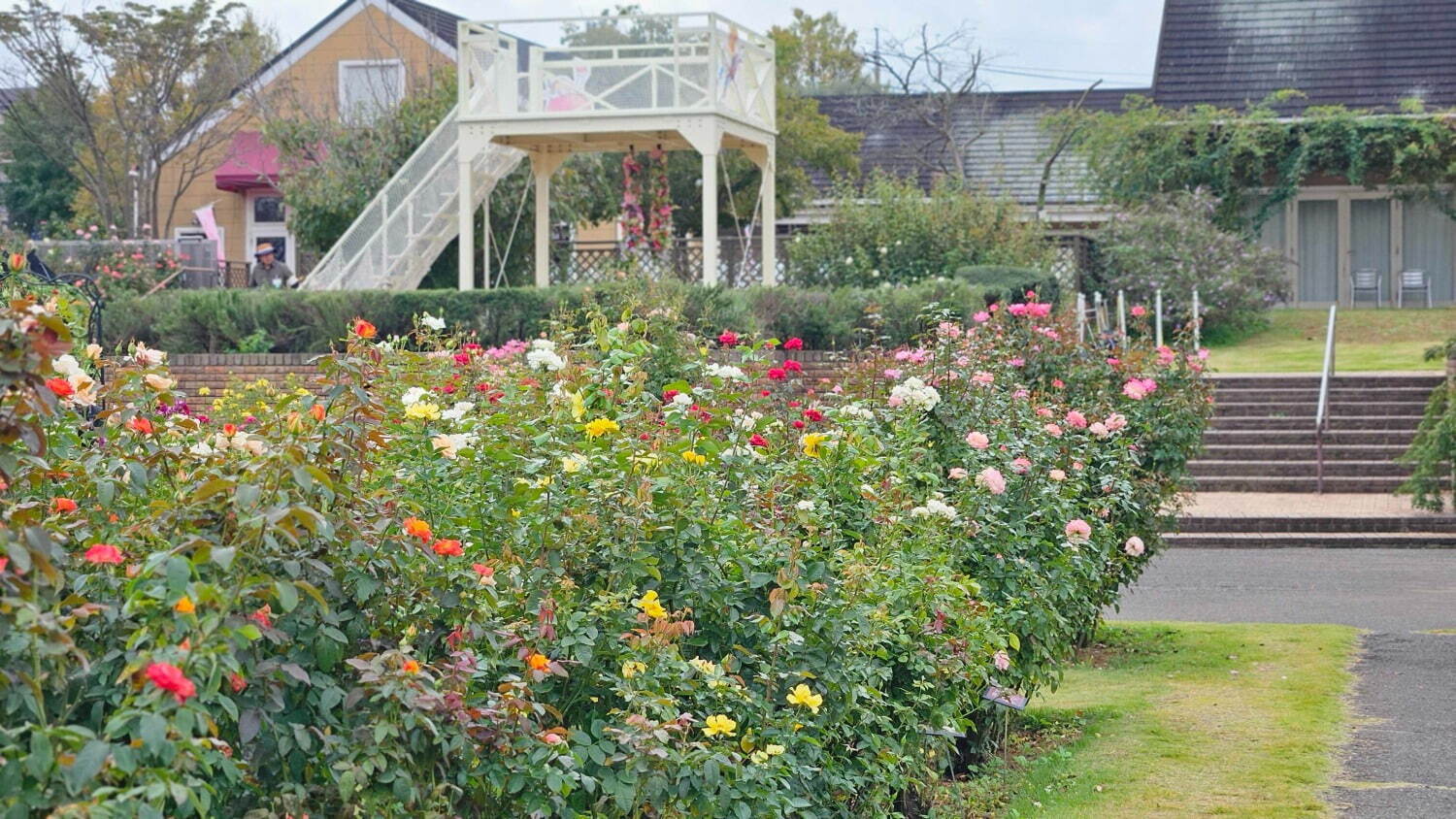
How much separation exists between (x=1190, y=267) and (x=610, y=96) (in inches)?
478

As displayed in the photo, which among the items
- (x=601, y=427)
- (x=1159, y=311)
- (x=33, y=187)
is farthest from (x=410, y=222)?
(x=33, y=187)

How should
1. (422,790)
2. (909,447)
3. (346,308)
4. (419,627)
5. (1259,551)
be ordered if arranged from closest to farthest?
(422,790), (419,627), (909,447), (1259,551), (346,308)

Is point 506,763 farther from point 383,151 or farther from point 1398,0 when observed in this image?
point 1398,0

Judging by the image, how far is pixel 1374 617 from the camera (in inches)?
411

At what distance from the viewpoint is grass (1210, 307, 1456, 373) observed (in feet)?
75.8

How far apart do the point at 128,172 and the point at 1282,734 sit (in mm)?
29542

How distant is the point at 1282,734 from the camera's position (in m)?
6.96

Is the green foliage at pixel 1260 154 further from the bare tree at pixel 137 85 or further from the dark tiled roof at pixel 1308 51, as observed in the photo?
the bare tree at pixel 137 85

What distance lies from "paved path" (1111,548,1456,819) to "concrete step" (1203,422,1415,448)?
13.7 ft

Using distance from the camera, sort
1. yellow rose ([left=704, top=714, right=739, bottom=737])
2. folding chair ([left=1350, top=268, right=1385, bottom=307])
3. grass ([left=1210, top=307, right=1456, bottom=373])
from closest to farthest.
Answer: yellow rose ([left=704, top=714, right=739, bottom=737]), grass ([left=1210, top=307, right=1456, bottom=373]), folding chair ([left=1350, top=268, right=1385, bottom=307])

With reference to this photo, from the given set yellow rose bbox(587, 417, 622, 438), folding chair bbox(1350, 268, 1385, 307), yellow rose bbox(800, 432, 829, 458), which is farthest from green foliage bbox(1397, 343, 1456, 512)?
folding chair bbox(1350, 268, 1385, 307)

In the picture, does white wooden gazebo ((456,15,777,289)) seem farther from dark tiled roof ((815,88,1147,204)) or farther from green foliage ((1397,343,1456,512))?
dark tiled roof ((815,88,1147,204))

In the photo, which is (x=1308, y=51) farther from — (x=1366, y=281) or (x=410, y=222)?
(x=410, y=222)

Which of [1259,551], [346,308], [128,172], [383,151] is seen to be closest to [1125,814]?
[1259,551]
